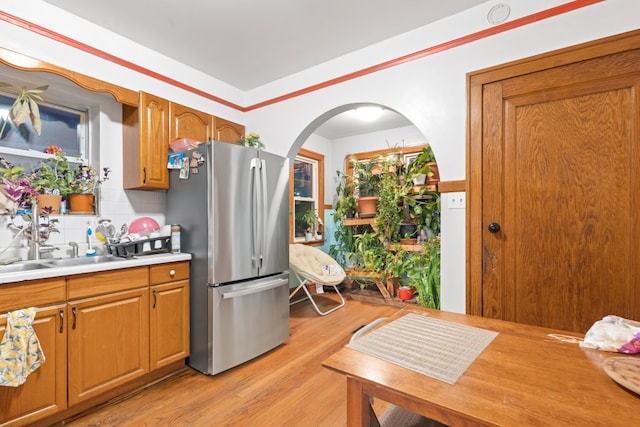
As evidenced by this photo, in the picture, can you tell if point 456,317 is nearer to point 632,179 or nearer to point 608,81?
point 632,179

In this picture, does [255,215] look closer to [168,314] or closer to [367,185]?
[168,314]

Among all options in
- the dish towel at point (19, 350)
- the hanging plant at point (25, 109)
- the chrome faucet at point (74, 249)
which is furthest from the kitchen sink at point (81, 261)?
the hanging plant at point (25, 109)

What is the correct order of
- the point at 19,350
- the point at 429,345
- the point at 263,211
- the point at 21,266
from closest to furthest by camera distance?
the point at 429,345, the point at 19,350, the point at 21,266, the point at 263,211

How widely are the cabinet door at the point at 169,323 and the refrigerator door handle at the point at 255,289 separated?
1.12 ft

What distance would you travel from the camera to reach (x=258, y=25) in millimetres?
2213

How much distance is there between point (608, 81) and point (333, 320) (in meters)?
2.88

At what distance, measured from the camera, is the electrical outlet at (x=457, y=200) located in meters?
2.08

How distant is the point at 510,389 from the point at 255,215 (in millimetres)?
1959

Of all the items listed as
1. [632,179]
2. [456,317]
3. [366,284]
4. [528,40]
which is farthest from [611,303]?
[366,284]

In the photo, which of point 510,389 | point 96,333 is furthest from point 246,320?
point 510,389

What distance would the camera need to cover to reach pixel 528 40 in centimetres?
187

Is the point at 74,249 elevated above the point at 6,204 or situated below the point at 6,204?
below

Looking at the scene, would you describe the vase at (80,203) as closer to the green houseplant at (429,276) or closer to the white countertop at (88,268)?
the white countertop at (88,268)

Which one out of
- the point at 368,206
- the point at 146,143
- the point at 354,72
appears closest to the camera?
the point at 146,143
